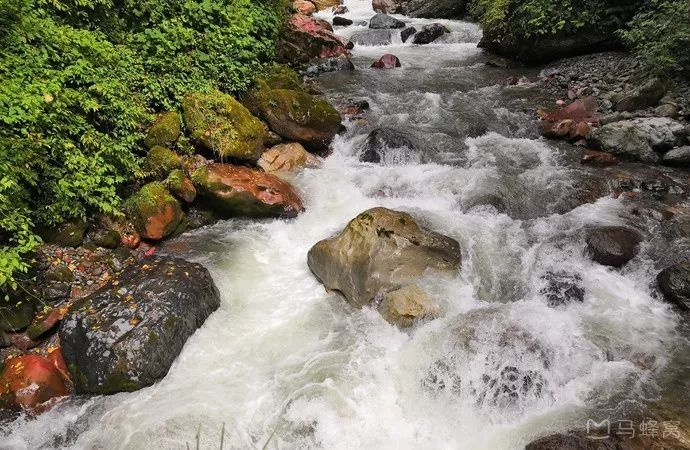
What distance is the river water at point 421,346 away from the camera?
4.66 meters

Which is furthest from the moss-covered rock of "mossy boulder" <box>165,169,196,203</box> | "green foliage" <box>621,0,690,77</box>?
"green foliage" <box>621,0,690,77</box>

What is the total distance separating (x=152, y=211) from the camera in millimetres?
6934

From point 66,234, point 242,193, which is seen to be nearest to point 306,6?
point 242,193

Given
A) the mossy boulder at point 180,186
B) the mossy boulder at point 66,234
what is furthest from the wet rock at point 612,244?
the mossy boulder at point 66,234

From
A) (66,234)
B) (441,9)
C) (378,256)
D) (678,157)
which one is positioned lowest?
(678,157)

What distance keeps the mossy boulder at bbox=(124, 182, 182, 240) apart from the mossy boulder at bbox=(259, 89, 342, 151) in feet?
10.1

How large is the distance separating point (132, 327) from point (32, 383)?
3.91ft

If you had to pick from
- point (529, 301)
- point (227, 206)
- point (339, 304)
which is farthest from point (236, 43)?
point (529, 301)

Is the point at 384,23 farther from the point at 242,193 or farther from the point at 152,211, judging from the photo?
the point at 152,211

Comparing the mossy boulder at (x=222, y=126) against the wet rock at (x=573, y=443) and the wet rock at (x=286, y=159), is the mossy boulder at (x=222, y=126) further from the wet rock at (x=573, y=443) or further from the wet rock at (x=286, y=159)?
the wet rock at (x=573, y=443)

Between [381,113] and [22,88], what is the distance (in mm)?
7895

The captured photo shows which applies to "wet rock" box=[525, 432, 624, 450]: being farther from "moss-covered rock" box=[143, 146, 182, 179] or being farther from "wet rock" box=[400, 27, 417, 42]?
"wet rock" box=[400, 27, 417, 42]

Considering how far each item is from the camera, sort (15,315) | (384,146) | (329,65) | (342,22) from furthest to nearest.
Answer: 1. (342,22)
2. (329,65)
3. (384,146)
4. (15,315)

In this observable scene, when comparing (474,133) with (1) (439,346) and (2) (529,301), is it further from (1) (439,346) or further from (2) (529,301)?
(1) (439,346)
